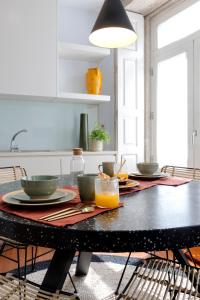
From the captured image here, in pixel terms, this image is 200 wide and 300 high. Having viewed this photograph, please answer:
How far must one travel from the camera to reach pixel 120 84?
3.79 meters

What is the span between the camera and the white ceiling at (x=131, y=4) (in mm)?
3574

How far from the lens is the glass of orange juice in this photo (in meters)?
1.04

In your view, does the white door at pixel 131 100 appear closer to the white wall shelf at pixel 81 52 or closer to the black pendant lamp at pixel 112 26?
the white wall shelf at pixel 81 52

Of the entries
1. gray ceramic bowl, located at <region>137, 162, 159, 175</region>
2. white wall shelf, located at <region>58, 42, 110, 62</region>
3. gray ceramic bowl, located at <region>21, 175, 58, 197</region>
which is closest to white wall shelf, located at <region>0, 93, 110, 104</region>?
white wall shelf, located at <region>58, 42, 110, 62</region>

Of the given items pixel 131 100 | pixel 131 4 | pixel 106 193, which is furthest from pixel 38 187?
pixel 131 4

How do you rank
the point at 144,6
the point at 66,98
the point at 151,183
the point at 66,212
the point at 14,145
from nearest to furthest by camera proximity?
the point at 66,212 < the point at 151,183 < the point at 66,98 < the point at 14,145 < the point at 144,6

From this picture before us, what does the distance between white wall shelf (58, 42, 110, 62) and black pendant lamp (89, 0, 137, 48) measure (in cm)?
132

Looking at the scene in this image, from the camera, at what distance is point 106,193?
1.04m

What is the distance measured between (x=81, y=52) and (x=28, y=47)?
70 centimetres

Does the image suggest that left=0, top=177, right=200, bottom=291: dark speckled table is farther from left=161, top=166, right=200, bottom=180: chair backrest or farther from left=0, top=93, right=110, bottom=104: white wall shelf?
left=0, top=93, right=110, bottom=104: white wall shelf

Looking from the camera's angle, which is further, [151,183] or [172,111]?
[172,111]

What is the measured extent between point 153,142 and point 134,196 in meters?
2.75

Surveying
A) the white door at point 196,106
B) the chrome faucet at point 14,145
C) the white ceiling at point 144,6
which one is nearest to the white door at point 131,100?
the white ceiling at point 144,6

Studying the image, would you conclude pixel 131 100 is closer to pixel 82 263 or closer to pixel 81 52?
pixel 81 52
